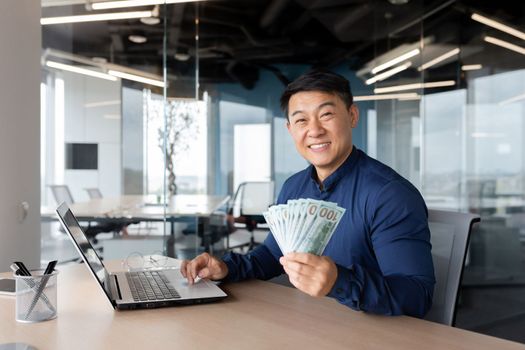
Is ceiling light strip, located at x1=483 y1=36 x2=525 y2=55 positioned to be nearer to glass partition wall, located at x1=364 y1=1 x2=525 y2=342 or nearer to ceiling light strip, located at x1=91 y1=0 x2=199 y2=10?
glass partition wall, located at x1=364 y1=1 x2=525 y2=342

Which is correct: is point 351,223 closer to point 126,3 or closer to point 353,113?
point 353,113

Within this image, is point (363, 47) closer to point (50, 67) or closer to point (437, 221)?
point (50, 67)

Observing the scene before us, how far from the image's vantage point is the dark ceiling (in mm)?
4776

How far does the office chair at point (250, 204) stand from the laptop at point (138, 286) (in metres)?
5.28

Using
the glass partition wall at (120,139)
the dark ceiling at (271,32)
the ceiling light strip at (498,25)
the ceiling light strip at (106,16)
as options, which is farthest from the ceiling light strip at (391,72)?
the ceiling light strip at (106,16)

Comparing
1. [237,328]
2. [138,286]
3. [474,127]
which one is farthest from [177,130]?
[237,328]

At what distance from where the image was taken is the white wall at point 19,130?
75.3 inches

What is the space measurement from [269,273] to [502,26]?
12.5 feet

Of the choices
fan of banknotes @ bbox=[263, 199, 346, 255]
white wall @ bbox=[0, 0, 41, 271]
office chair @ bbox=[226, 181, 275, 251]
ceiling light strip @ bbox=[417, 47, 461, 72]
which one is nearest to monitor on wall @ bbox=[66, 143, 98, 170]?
office chair @ bbox=[226, 181, 275, 251]

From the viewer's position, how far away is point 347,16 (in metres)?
5.77

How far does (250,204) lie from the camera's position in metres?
7.10

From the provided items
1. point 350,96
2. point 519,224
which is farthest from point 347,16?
point 350,96

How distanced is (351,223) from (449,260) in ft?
1.02

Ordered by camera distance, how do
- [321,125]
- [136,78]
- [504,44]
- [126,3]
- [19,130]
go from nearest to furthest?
[321,125]
[19,130]
[504,44]
[126,3]
[136,78]
